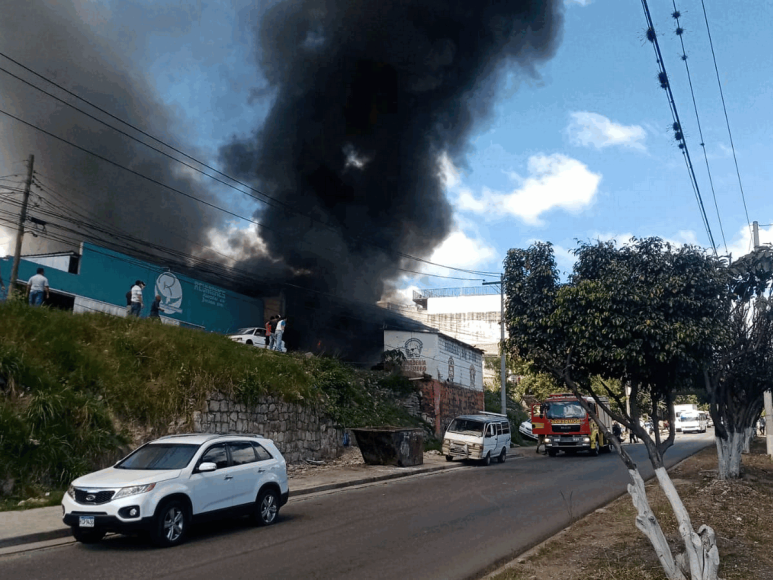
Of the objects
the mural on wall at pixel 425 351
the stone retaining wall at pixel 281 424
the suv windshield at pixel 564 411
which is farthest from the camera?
the mural on wall at pixel 425 351

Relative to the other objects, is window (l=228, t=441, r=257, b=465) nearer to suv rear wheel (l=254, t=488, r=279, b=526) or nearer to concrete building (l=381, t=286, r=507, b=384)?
suv rear wheel (l=254, t=488, r=279, b=526)

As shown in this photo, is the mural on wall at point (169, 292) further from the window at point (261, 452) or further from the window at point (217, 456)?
the window at point (217, 456)

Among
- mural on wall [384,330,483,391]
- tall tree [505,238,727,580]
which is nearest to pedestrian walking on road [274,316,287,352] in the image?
mural on wall [384,330,483,391]

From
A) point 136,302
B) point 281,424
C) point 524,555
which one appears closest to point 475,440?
point 281,424

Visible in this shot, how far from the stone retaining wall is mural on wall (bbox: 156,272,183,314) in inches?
421

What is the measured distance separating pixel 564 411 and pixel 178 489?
22.0m

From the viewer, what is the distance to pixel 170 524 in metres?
8.32

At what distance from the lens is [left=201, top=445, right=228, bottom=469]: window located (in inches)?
364

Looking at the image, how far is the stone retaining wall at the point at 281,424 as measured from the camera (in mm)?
15773

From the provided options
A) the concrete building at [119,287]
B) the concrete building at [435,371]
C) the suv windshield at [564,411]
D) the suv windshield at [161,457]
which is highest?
the concrete building at [119,287]

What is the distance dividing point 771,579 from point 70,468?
10599 mm

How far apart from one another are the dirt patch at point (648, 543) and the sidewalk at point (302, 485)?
232 inches

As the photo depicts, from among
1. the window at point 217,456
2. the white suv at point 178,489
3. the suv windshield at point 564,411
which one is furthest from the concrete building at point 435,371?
the window at point 217,456

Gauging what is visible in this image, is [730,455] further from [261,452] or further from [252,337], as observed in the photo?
[252,337]
